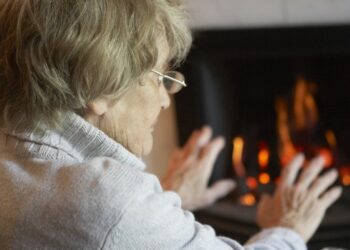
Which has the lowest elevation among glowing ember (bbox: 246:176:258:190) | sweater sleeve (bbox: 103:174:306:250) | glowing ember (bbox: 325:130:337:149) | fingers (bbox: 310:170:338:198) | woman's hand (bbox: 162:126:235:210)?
glowing ember (bbox: 246:176:258:190)

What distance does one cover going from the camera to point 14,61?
82 centimetres

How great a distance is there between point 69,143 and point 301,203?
1.92 feet

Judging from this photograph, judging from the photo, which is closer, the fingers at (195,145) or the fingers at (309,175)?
the fingers at (309,175)

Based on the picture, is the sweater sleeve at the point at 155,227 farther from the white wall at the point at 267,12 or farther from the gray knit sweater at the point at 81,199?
A: the white wall at the point at 267,12

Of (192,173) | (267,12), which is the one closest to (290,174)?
(192,173)

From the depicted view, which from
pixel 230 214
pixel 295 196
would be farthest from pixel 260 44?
pixel 295 196

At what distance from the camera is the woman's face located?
864 millimetres

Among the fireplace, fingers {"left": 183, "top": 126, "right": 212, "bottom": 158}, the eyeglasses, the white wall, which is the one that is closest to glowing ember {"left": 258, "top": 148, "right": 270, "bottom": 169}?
the fireplace

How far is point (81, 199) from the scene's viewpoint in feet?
2.35

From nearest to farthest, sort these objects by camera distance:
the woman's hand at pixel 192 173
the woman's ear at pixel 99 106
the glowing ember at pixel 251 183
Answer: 1. the woman's ear at pixel 99 106
2. the woman's hand at pixel 192 173
3. the glowing ember at pixel 251 183

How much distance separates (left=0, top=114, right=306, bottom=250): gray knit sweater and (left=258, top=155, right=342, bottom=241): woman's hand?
39 centimetres

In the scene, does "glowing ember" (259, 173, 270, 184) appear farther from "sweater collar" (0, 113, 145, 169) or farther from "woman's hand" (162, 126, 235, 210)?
"sweater collar" (0, 113, 145, 169)

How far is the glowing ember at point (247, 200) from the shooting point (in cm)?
201

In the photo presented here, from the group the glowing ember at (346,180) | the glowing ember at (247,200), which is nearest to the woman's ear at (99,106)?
the glowing ember at (247,200)
